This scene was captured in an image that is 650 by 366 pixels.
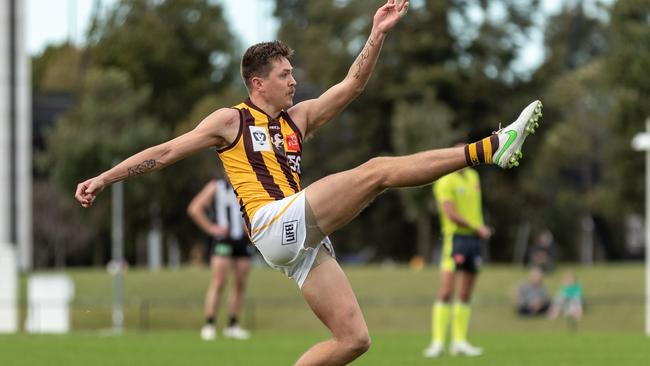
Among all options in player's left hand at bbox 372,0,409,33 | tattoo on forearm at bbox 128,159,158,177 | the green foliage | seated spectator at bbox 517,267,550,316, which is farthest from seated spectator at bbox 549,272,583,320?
tattoo on forearm at bbox 128,159,158,177

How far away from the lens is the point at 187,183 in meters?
57.3

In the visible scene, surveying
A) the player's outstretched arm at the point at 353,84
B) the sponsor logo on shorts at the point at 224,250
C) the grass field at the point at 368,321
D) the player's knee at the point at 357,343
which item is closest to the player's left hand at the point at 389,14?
the player's outstretched arm at the point at 353,84

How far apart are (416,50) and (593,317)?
22.6 m

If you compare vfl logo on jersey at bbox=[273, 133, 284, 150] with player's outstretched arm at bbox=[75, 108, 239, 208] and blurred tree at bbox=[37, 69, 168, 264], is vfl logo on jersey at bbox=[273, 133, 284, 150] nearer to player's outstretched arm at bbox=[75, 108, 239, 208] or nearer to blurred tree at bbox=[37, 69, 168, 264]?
player's outstretched arm at bbox=[75, 108, 239, 208]

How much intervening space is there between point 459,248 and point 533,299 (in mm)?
18448

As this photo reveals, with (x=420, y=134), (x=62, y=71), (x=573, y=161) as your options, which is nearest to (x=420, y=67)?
(x=420, y=134)

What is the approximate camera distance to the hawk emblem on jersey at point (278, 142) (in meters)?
8.79

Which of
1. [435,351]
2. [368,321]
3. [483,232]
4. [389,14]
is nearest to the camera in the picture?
[389,14]

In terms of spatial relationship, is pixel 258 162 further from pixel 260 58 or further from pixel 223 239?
pixel 223 239

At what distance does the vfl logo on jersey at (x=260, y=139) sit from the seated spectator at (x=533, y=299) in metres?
24.5

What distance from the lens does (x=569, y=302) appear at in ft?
109

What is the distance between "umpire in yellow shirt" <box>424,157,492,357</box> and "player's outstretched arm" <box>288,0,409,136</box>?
6087 mm

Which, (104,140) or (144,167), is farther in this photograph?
(104,140)

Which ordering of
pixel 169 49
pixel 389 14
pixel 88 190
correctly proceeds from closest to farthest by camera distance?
1. pixel 88 190
2. pixel 389 14
3. pixel 169 49
